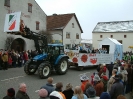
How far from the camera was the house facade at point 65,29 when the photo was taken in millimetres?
31372

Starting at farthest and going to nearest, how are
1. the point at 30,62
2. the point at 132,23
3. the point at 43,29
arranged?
the point at 132,23 < the point at 43,29 < the point at 30,62

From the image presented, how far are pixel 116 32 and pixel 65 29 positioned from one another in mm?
21870

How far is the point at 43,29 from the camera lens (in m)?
27.7

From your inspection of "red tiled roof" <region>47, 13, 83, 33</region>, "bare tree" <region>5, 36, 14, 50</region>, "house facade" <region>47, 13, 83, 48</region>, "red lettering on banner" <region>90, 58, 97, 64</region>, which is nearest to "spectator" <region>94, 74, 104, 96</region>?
"red lettering on banner" <region>90, 58, 97, 64</region>

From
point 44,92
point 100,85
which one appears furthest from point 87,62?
point 44,92

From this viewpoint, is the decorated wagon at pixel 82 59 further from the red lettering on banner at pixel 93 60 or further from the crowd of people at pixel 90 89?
the crowd of people at pixel 90 89

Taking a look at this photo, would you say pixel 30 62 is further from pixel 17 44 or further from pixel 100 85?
pixel 17 44

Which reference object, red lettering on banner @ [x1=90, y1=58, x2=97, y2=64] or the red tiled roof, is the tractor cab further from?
the red tiled roof

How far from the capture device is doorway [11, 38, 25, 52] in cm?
2294

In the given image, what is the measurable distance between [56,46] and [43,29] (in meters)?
15.5

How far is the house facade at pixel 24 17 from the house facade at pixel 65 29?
4.42 metres

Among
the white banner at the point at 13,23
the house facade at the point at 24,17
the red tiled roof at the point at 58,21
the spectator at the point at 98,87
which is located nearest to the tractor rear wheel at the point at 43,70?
the white banner at the point at 13,23

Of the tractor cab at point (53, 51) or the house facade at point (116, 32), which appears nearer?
the tractor cab at point (53, 51)

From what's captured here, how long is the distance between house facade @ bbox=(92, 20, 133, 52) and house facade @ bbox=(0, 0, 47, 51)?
2659cm
